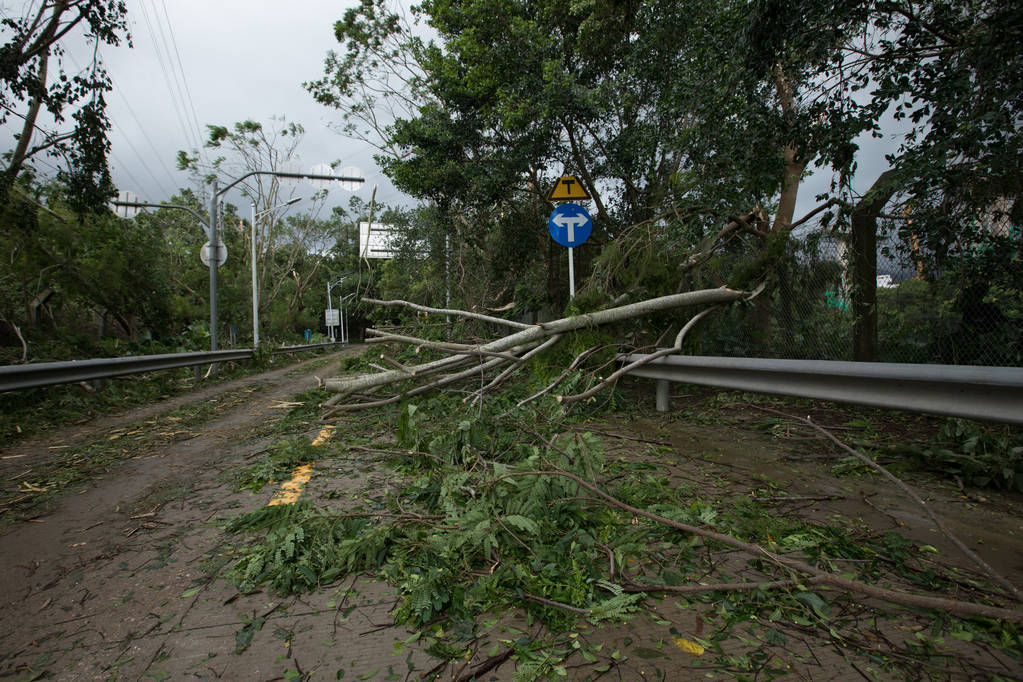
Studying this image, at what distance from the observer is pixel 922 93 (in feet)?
16.8

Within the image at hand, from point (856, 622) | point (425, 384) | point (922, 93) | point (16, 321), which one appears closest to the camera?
point (856, 622)

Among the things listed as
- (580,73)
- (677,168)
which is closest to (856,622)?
(677,168)

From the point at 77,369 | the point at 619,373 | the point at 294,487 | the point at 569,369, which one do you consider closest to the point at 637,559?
the point at 294,487

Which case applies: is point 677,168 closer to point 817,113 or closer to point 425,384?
point 817,113

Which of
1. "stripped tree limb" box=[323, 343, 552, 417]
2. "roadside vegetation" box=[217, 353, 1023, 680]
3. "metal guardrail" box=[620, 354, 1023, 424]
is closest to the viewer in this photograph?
"roadside vegetation" box=[217, 353, 1023, 680]

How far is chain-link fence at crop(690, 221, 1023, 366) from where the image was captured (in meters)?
5.06

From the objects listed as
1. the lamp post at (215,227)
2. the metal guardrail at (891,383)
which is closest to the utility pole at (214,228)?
the lamp post at (215,227)

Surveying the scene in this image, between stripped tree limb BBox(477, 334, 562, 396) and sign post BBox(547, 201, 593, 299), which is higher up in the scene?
sign post BBox(547, 201, 593, 299)

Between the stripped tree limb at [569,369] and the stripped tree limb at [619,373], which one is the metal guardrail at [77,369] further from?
the stripped tree limb at [619,373]

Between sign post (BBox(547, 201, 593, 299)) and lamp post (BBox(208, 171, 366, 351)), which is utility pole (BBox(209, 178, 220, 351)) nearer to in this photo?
lamp post (BBox(208, 171, 366, 351))

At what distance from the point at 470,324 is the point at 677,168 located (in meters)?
5.81

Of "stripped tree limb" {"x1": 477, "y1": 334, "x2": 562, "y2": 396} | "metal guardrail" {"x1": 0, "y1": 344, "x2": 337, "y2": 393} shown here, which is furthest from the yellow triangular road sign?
"metal guardrail" {"x1": 0, "y1": 344, "x2": 337, "y2": 393}

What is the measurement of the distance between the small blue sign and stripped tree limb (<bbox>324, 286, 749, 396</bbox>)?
246 cm

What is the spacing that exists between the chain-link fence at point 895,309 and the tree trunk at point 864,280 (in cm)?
7
